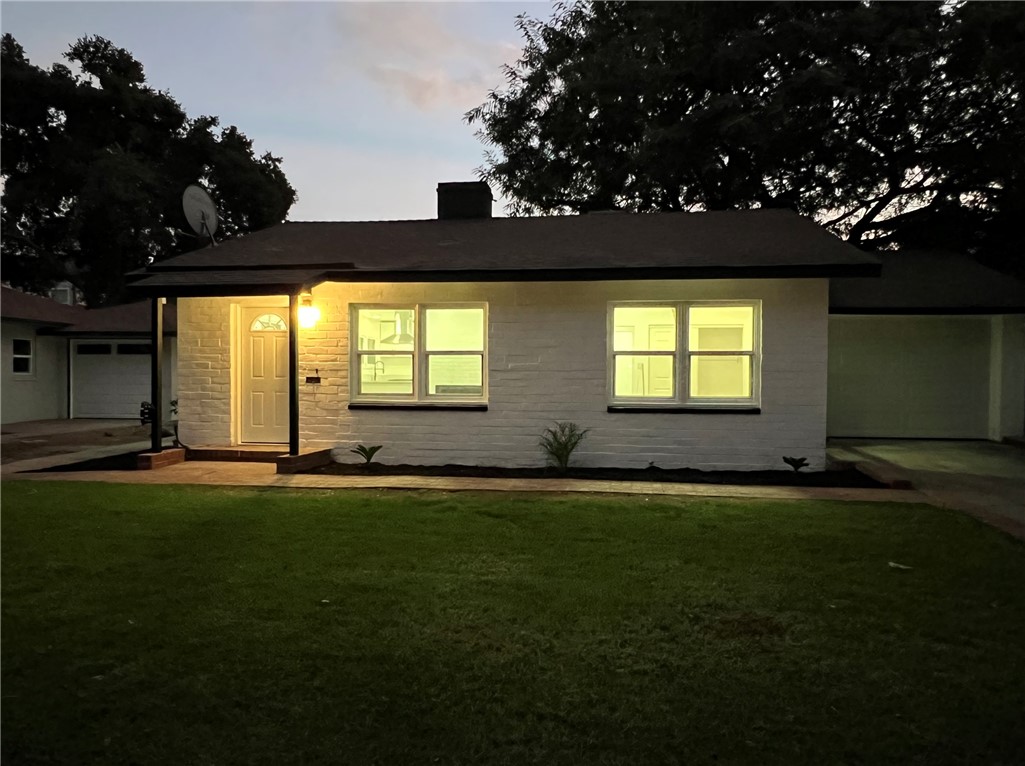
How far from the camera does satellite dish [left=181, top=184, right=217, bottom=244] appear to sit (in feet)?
39.2

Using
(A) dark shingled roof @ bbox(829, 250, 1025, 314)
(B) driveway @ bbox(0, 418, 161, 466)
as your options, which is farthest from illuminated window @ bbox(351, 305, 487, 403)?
(A) dark shingled roof @ bbox(829, 250, 1025, 314)

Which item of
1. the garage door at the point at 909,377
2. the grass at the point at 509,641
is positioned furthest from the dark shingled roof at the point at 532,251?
the grass at the point at 509,641

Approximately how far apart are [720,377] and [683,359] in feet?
1.92

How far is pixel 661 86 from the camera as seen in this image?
19297mm

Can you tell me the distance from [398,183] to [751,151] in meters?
17.5

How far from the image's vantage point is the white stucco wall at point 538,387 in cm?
967

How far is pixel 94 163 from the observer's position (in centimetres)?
2630

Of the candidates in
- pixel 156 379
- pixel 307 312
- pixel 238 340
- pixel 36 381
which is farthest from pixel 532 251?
pixel 36 381

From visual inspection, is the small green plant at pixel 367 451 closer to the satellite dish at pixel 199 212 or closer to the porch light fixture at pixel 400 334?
the porch light fixture at pixel 400 334

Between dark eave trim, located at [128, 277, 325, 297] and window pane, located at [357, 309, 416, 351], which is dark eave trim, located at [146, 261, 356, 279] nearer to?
dark eave trim, located at [128, 277, 325, 297]

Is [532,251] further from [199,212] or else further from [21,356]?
[21,356]

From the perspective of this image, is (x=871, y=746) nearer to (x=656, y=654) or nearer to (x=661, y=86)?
(x=656, y=654)

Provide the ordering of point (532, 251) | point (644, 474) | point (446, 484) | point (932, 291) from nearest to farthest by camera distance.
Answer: point (446, 484) → point (644, 474) → point (532, 251) → point (932, 291)

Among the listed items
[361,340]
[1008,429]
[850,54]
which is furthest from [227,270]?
[850,54]
